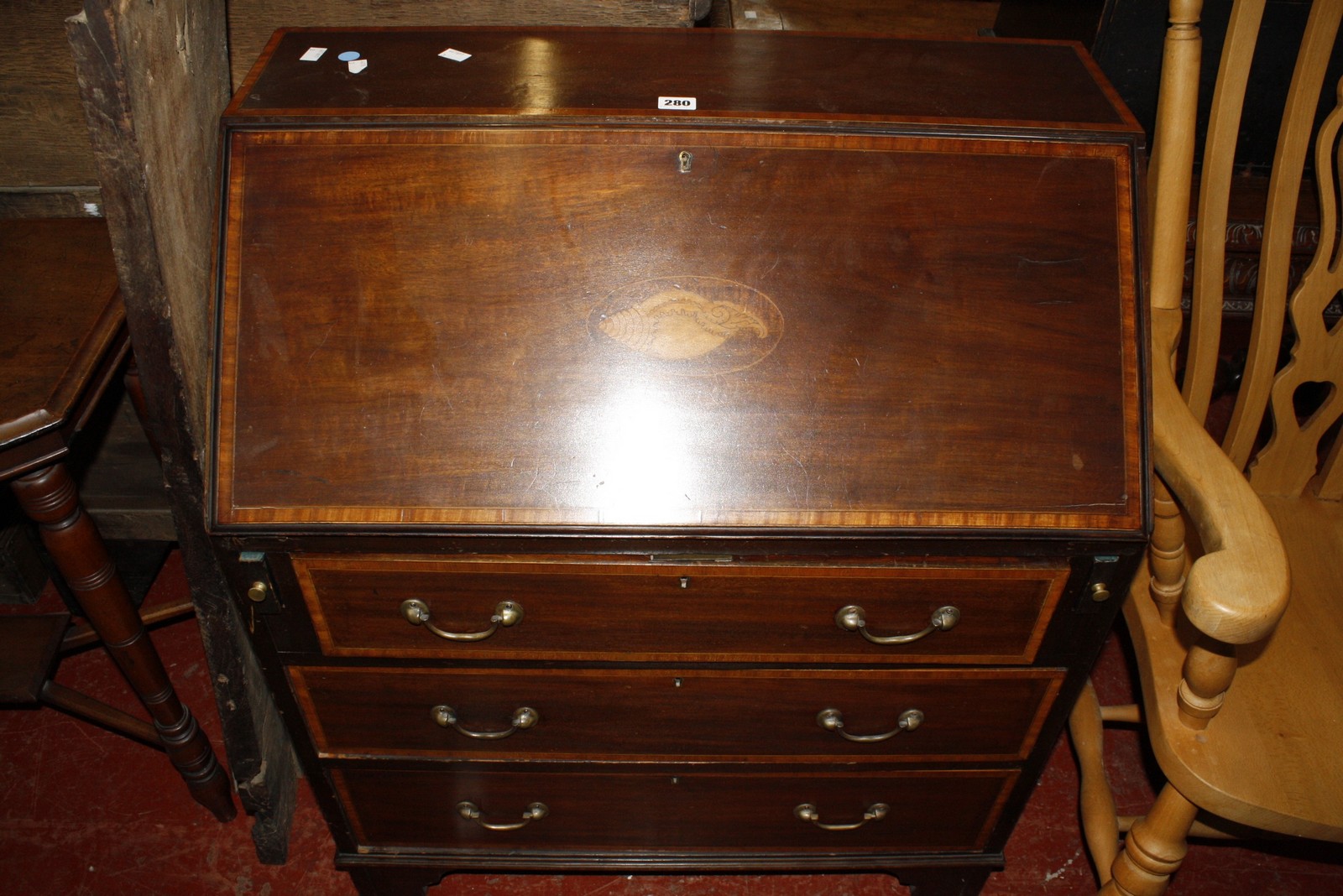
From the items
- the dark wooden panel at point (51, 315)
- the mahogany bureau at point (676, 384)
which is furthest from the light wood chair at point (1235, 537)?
the dark wooden panel at point (51, 315)

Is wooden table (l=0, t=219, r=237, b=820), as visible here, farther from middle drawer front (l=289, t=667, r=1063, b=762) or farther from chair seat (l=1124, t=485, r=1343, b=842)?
chair seat (l=1124, t=485, r=1343, b=842)

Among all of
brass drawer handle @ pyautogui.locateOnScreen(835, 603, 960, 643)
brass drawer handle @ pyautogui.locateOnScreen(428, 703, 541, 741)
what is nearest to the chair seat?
brass drawer handle @ pyautogui.locateOnScreen(835, 603, 960, 643)

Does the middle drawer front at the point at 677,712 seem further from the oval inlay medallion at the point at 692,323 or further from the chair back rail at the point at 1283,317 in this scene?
the chair back rail at the point at 1283,317

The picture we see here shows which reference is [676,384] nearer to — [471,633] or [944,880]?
[471,633]

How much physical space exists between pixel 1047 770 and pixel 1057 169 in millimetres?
1344

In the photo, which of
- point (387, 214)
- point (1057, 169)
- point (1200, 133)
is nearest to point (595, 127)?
point (387, 214)

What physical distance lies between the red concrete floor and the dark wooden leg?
0.36 ft

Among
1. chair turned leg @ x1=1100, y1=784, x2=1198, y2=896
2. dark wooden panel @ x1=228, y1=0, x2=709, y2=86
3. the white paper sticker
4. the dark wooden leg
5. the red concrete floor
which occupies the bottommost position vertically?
the red concrete floor

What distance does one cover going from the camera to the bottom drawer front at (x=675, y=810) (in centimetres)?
157

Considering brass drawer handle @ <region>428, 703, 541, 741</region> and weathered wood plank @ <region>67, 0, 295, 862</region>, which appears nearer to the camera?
weathered wood plank @ <region>67, 0, 295, 862</region>

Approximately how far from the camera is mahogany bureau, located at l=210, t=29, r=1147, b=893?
1.21 metres

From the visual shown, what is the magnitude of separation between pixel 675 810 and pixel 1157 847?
733mm

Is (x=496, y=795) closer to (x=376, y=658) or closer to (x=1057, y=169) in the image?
(x=376, y=658)

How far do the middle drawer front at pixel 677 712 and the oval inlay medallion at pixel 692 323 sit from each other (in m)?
0.46
